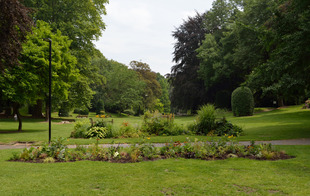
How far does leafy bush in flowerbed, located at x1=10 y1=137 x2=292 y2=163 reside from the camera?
662cm

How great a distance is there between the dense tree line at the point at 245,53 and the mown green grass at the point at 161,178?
573cm

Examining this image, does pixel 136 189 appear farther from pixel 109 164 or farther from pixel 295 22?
pixel 295 22

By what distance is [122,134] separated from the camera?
13.0 meters

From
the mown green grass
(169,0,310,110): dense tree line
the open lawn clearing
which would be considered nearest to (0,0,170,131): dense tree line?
the mown green grass

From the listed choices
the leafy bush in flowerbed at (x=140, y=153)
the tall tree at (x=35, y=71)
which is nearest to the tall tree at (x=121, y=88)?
the tall tree at (x=35, y=71)

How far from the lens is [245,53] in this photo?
24812 mm

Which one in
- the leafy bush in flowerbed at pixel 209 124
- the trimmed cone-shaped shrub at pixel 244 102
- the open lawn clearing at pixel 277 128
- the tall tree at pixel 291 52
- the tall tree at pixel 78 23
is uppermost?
the tall tree at pixel 78 23

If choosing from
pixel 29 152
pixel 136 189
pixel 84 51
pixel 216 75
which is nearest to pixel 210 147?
pixel 136 189

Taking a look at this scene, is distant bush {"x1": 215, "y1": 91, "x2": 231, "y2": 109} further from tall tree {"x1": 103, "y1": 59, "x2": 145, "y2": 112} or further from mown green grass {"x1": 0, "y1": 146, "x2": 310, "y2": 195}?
mown green grass {"x1": 0, "y1": 146, "x2": 310, "y2": 195}

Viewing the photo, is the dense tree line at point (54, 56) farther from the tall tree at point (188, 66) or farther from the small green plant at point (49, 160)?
the tall tree at point (188, 66)

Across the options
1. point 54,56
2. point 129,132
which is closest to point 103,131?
point 129,132

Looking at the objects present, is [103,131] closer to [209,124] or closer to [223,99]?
[209,124]

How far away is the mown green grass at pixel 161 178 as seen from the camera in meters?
4.23

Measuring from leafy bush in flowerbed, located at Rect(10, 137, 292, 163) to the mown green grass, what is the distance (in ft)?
1.35
